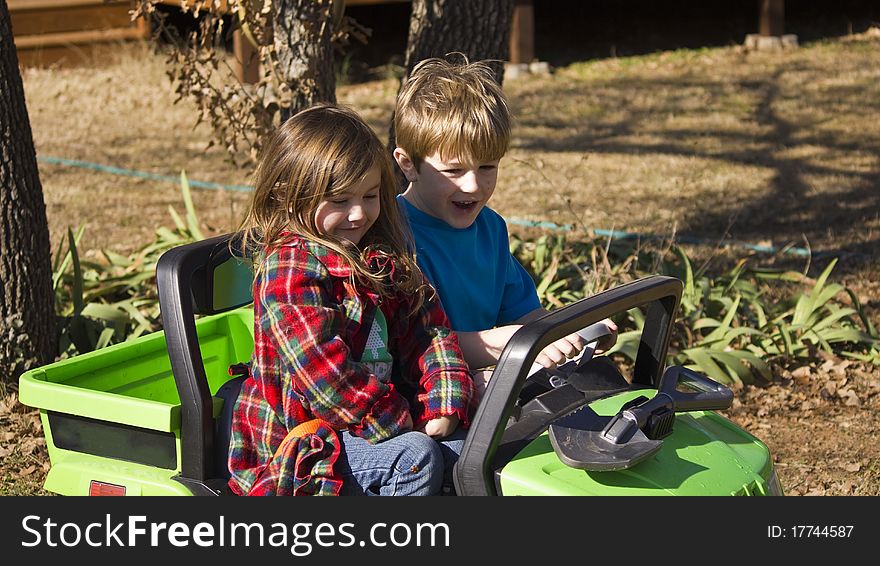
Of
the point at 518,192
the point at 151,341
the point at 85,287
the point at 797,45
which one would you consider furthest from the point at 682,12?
the point at 151,341

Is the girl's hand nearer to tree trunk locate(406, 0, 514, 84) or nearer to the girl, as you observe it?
the girl

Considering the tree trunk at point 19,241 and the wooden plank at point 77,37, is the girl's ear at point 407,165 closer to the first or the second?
the tree trunk at point 19,241

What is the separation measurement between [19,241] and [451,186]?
1.86m

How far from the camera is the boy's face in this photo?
101 inches

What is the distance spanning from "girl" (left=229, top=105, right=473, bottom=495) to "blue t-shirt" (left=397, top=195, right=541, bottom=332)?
9.0 inches

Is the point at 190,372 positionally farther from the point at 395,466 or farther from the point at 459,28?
the point at 459,28

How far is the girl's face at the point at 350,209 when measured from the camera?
228 cm

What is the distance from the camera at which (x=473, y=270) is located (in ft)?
9.01

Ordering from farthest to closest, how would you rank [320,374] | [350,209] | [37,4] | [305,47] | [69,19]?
[69,19]
[37,4]
[305,47]
[350,209]
[320,374]

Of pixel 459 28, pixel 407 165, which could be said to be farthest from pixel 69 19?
pixel 407 165

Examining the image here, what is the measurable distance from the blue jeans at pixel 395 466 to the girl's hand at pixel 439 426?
0.02 meters

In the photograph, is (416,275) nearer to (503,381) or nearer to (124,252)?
(503,381)

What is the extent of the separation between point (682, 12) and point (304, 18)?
8082mm

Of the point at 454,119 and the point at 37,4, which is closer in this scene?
the point at 454,119
